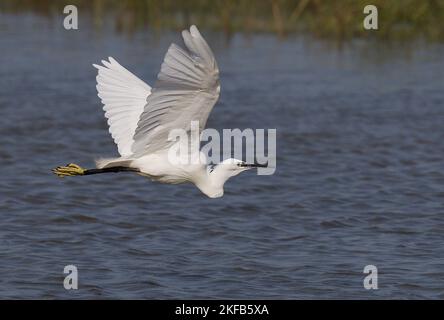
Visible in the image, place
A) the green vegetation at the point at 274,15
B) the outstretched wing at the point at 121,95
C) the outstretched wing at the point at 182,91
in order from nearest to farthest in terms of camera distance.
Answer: the outstretched wing at the point at 182,91 < the outstretched wing at the point at 121,95 < the green vegetation at the point at 274,15

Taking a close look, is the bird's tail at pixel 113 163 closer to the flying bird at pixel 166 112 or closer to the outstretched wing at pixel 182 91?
the flying bird at pixel 166 112

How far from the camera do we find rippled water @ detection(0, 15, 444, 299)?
865 centimetres

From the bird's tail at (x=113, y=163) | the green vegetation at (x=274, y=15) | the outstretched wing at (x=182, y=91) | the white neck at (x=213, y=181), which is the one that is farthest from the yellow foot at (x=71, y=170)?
the green vegetation at (x=274, y=15)

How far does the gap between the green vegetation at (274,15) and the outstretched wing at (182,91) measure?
13186mm

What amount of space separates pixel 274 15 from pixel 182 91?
1571cm

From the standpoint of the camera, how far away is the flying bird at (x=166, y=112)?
6.30 meters

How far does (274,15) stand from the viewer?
22000 mm

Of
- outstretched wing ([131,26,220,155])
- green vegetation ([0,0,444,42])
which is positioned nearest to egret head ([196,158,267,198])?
outstretched wing ([131,26,220,155])

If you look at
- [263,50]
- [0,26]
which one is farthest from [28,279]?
[0,26]

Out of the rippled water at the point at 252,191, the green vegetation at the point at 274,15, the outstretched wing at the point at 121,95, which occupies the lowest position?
the rippled water at the point at 252,191

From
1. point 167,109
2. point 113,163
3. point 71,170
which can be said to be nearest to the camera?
point 167,109

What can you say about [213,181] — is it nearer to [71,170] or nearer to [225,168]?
[225,168]

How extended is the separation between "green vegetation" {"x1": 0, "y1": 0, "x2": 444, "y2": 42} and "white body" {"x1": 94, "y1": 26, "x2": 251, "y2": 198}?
12.1m

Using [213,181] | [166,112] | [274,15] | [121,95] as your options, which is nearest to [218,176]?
[213,181]
